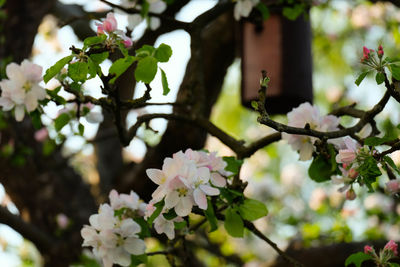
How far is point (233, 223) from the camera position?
1.39 m

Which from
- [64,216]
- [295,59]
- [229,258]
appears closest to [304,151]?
[295,59]

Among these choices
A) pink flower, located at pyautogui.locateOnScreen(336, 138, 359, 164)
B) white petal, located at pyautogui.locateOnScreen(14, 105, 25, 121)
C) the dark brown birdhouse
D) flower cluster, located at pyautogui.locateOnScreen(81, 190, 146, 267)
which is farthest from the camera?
the dark brown birdhouse

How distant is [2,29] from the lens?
2.84 m

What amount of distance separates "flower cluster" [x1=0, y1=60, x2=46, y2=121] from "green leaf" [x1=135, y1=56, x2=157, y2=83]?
473 mm

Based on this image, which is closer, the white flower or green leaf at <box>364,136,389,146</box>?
green leaf at <box>364,136,389,146</box>

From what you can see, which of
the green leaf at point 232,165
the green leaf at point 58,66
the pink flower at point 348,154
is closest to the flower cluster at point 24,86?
the green leaf at point 58,66

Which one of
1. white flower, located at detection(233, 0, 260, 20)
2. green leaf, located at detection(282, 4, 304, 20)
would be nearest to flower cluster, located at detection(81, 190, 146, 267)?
white flower, located at detection(233, 0, 260, 20)

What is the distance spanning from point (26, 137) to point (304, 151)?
5.76 feet

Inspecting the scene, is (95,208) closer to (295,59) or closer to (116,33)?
(295,59)

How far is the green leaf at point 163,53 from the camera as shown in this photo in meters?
1.27

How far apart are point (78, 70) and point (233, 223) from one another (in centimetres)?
49

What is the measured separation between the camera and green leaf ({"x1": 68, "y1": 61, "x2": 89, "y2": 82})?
1.36 meters

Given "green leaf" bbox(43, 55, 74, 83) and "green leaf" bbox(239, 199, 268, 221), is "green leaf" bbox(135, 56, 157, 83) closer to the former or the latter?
"green leaf" bbox(43, 55, 74, 83)

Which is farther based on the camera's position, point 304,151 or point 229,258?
point 229,258
